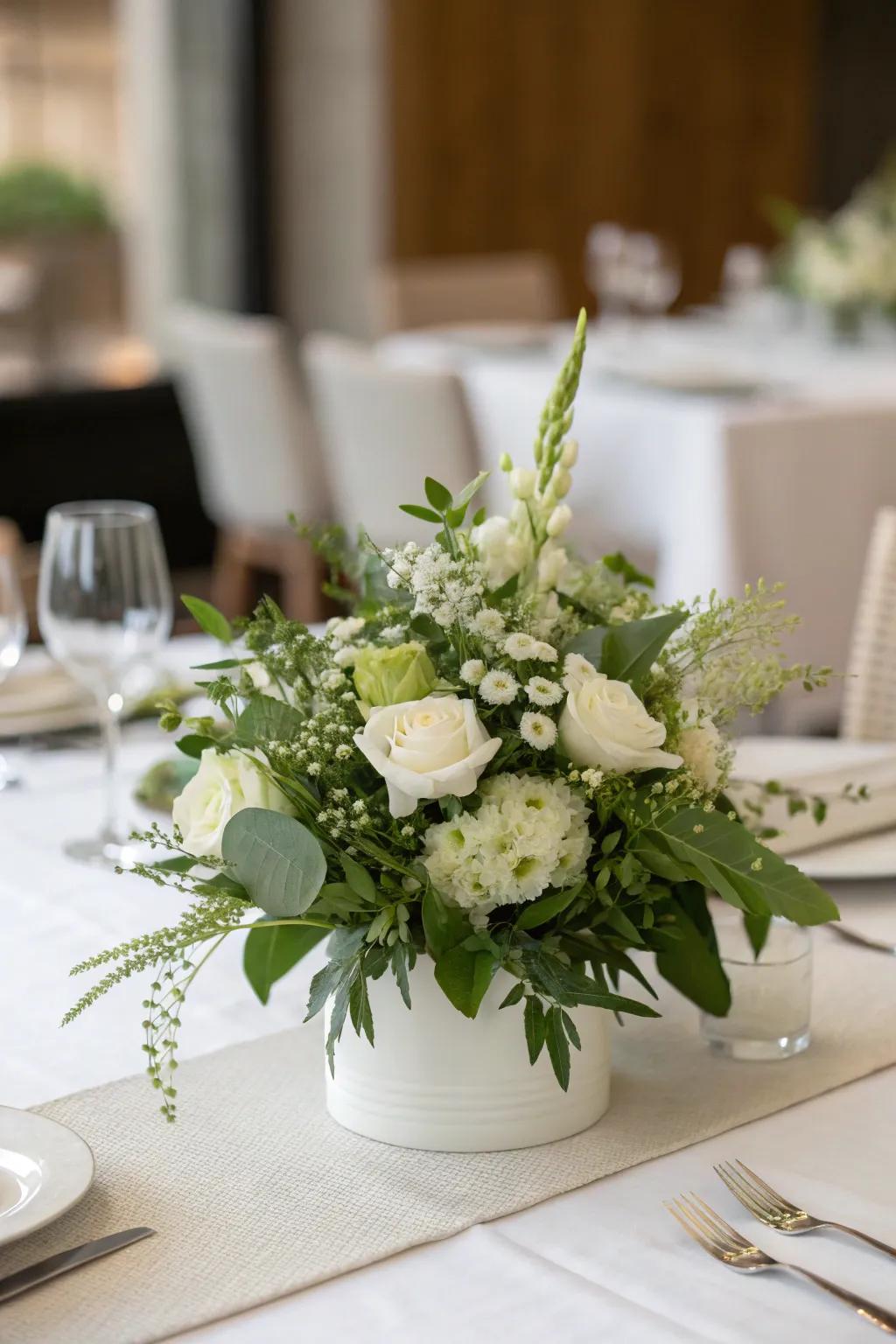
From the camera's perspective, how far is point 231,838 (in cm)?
82

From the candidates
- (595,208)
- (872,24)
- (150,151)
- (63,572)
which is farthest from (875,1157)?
(872,24)

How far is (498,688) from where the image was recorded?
0.81m

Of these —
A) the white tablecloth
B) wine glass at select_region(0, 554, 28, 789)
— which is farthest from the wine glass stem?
the white tablecloth

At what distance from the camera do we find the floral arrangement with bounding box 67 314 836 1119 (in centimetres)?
79

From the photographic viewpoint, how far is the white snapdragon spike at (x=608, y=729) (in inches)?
31.6

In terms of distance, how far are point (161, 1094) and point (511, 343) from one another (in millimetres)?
3088

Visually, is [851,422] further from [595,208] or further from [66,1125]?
[595,208]

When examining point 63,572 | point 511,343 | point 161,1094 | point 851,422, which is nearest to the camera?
point 161,1094

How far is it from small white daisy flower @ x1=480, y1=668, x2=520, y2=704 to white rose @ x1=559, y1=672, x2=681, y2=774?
1.1 inches

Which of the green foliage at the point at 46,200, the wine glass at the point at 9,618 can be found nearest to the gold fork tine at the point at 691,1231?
the wine glass at the point at 9,618

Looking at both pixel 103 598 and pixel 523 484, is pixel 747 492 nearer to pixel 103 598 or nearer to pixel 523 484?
pixel 103 598

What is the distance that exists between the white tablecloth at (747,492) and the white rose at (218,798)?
6.70 ft

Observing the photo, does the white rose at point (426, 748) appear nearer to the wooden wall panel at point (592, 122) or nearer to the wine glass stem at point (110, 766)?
the wine glass stem at point (110, 766)

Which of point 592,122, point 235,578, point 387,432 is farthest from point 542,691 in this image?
point 592,122
